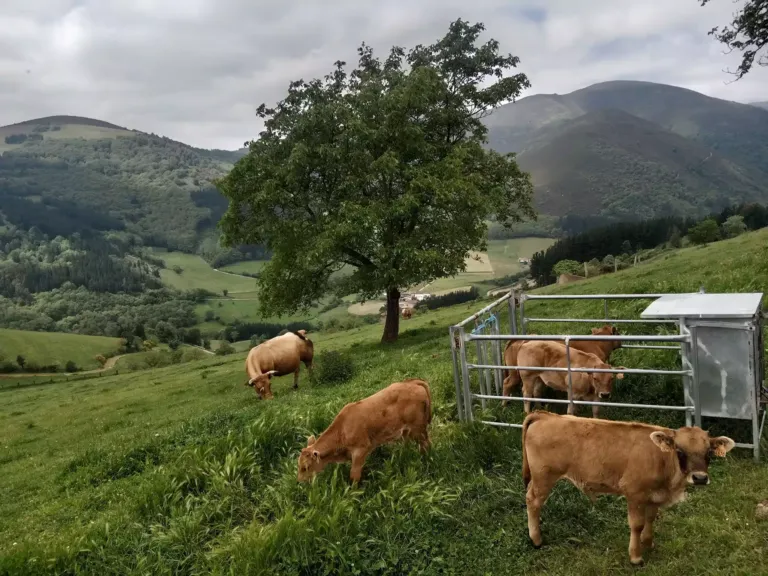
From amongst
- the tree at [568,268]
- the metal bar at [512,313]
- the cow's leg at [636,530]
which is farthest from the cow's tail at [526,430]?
the tree at [568,268]

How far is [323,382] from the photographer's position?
17.9 meters

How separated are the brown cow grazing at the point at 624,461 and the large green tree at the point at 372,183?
1636 centimetres

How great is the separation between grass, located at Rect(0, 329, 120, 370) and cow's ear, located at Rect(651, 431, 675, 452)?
8677cm

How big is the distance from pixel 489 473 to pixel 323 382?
10.3 m

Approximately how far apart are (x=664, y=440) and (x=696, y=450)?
317 mm

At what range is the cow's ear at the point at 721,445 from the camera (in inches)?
217

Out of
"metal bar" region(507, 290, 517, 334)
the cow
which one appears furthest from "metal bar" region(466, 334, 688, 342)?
the cow

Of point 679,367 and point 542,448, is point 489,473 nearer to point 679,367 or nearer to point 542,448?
point 542,448

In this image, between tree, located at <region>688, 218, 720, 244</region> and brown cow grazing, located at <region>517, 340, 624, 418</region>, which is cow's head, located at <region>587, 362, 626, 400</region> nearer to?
brown cow grazing, located at <region>517, 340, 624, 418</region>

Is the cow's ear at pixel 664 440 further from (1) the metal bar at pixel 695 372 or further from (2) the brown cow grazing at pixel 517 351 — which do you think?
(2) the brown cow grazing at pixel 517 351

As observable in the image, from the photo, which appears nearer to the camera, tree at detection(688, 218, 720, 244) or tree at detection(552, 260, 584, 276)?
tree at detection(688, 218, 720, 244)

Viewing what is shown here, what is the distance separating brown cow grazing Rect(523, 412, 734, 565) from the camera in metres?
5.69

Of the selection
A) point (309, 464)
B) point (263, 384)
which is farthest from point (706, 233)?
point (309, 464)

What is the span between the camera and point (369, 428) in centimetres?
870
